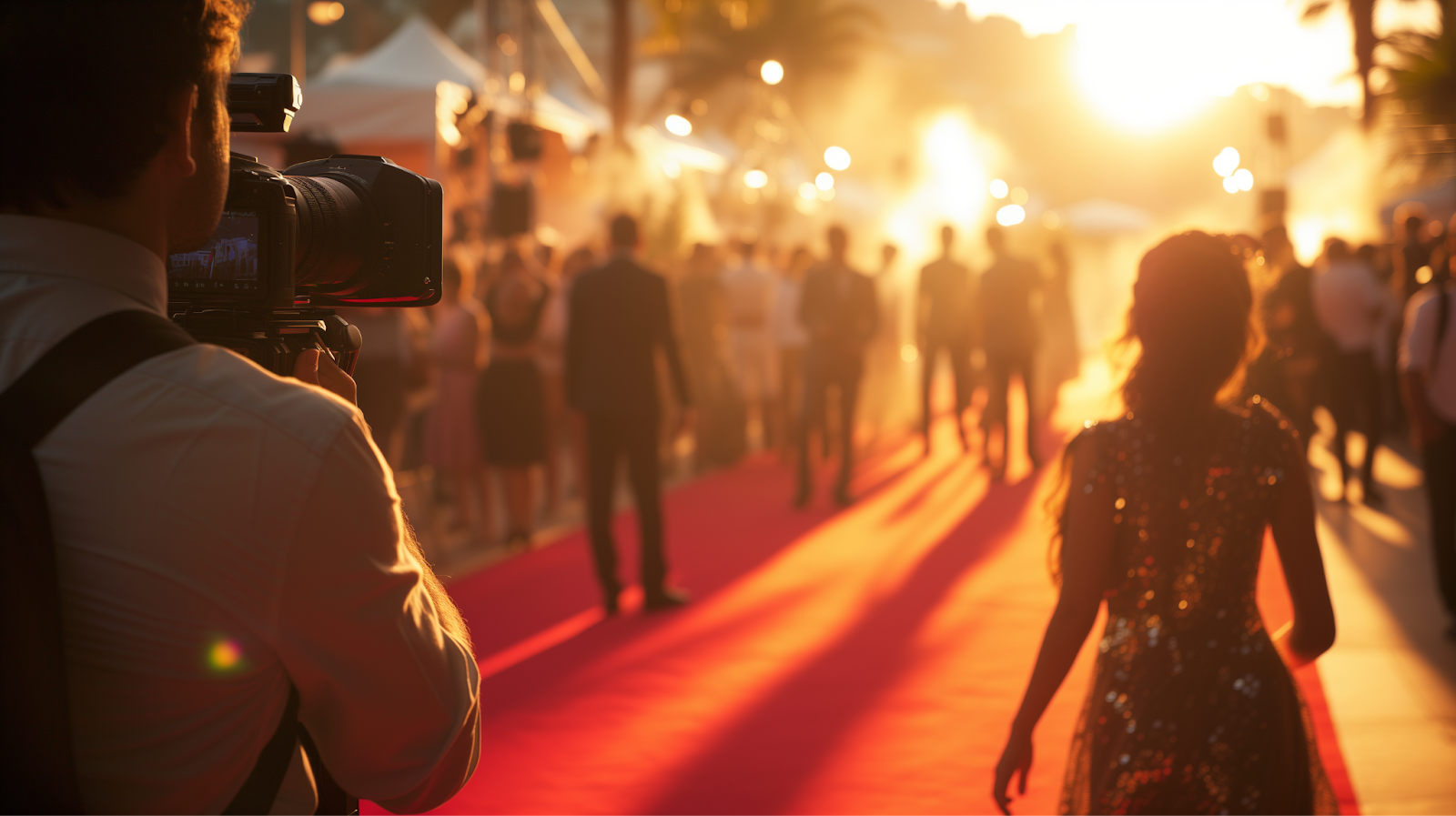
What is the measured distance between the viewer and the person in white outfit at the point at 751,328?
12.7m

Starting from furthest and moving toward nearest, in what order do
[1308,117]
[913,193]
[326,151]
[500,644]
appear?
1. [1308,117]
2. [913,193]
3. [326,151]
4. [500,644]

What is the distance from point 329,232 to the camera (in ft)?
5.76

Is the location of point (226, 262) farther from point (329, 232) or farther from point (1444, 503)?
point (1444, 503)

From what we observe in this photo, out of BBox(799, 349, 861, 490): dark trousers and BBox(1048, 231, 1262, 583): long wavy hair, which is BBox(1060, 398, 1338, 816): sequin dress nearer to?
BBox(1048, 231, 1262, 583): long wavy hair

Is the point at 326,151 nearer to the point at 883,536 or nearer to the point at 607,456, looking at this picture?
the point at 607,456

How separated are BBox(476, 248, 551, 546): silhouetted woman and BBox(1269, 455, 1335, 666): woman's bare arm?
6049 mm

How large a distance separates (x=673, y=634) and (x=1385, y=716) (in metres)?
2.93

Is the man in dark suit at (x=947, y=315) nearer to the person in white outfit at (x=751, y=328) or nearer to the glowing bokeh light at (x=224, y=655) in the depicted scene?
the person in white outfit at (x=751, y=328)

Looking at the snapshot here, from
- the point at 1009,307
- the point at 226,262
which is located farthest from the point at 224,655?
the point at 1009,307

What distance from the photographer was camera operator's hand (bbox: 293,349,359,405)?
1595 millimetres

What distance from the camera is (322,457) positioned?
119cm

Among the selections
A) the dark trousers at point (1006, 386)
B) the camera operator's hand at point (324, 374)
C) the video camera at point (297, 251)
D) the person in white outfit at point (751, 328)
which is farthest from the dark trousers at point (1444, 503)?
the person in white outfit at point (751, 328)

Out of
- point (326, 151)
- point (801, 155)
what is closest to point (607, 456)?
point (326, 151)

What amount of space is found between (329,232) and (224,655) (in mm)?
709
